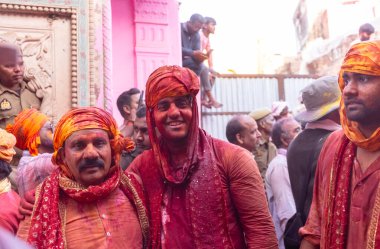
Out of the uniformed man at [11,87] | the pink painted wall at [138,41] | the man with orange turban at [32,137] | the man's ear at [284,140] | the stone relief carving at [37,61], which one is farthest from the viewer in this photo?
the pink painted wall at [138,41]

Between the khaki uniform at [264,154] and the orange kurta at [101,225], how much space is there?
2.47 m

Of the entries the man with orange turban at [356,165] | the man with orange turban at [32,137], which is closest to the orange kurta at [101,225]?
the man with orange turban at [32,137]

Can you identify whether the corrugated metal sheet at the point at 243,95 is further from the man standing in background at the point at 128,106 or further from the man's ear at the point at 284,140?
the man's ear at the point at 284,140

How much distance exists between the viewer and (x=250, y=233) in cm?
257

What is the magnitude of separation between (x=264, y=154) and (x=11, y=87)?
2.42 metres

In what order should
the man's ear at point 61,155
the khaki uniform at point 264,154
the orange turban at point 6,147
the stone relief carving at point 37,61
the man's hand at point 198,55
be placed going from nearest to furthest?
the man's ear at point 61,155, the orange turban at point 6,147, the stone relief carving at point 37,61, the khaki uniform at point 264,154, the man's hand at point 198,55

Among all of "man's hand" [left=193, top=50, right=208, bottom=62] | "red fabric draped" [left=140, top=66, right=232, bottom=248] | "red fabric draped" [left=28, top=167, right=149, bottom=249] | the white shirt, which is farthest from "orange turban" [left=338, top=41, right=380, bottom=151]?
"man's hand" [left=193, top=50, right=208, bottom=62]

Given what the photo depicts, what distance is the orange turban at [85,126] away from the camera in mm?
2740

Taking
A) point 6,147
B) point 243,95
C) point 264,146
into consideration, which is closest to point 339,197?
point 6,147

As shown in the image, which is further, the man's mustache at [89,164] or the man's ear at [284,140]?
the man's ear at [284,140]

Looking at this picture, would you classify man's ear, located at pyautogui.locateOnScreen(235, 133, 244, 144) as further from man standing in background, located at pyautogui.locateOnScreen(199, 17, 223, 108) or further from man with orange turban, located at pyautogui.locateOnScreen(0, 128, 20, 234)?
man standing in background, located at pyautogui.locateOnScreen(199, 17, 223, 108)

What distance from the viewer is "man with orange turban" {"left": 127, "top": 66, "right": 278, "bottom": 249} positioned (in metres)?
2.56

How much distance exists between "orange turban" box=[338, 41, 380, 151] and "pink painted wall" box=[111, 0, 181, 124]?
4808mm

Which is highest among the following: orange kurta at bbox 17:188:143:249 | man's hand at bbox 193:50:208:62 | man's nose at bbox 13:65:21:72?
man's hand at bbox 193:50:208:62
